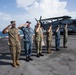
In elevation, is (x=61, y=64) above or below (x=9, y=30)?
below

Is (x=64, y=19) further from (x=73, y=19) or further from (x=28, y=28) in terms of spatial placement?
(x=28, y=28)

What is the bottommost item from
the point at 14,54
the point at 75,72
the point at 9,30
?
the point at 75,72

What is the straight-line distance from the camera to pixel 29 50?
381 inches

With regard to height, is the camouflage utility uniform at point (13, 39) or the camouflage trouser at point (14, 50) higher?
the camouflage utility uniform at point (13, 39)

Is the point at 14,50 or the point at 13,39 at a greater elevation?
the point at 13,39

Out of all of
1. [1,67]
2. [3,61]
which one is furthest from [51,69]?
[3,61]

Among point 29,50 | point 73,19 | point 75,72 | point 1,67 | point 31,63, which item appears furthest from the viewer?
point 73,19

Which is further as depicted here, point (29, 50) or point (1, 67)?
point (29, 50)

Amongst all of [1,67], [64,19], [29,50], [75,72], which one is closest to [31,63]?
[29,50]

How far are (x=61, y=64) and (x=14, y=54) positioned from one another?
7.36 feet

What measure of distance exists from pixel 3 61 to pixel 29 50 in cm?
145

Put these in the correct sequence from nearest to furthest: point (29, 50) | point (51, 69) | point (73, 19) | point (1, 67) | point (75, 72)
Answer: point (75, 72) < point (51, 69) < point (1, 67) < point (29, 50) < point (73, 19)

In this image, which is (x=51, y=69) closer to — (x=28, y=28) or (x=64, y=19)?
(x=28, y=28)

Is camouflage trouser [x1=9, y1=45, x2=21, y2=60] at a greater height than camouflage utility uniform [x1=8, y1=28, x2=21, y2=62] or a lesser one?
lesser
